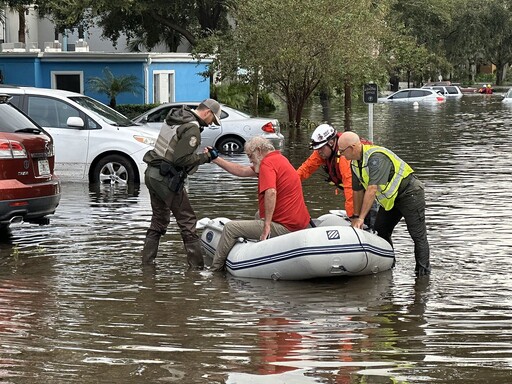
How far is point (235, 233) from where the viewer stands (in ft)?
36.2

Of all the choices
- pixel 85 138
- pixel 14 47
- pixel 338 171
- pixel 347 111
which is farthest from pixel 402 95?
pixel 338 171

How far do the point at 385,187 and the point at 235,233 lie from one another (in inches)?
59.8

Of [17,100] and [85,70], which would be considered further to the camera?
[85,70]

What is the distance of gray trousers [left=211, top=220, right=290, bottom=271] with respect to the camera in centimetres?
1091

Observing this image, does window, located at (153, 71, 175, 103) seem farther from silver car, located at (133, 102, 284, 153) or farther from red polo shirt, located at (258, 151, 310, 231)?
red polo shirt, located at (258, 151, 310, 231)

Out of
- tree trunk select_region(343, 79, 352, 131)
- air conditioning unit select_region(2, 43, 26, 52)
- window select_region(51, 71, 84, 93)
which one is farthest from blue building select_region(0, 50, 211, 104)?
air conditioning unit select_region(2, 43, 26, 52)

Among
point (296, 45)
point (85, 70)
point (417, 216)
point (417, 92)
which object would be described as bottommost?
point (417, 216)

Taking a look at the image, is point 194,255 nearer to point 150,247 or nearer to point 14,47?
point 150,247

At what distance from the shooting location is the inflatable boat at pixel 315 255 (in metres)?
10.2

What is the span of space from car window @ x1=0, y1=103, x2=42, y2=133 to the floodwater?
1.31 meters

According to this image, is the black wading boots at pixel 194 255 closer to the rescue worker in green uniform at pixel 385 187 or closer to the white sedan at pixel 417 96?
the rescue worker in green uniform at pixel 385 187

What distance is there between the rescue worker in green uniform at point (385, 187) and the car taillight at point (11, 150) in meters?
3.78

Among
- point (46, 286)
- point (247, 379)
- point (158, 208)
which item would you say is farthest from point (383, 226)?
point (247, 379)

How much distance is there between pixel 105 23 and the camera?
5253cm
